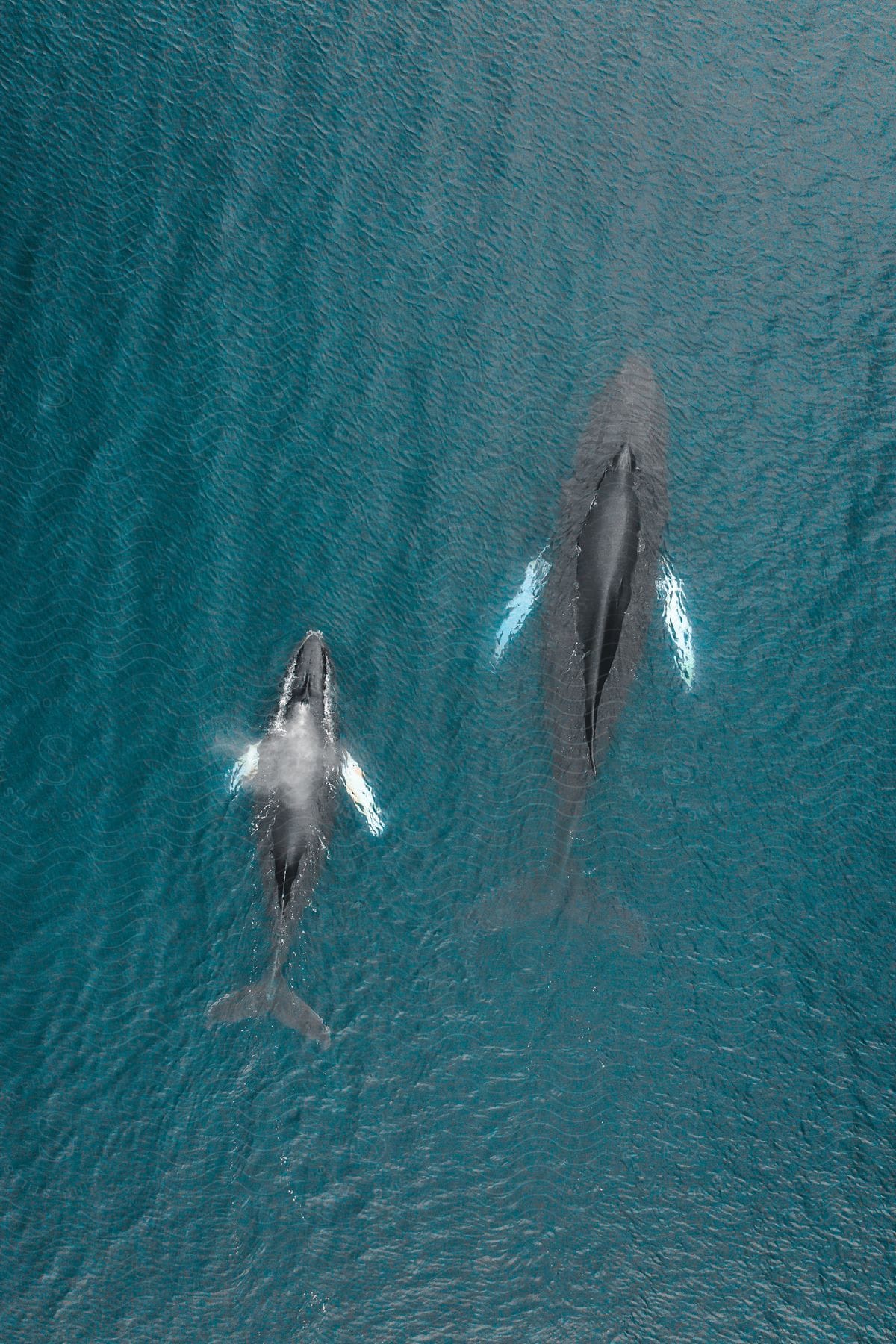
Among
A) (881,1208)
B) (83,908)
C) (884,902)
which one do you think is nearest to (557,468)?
(884,902)

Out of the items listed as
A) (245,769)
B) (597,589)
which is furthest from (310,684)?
(597,589)

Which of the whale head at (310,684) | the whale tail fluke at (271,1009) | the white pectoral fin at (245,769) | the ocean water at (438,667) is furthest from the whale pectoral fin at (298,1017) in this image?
the whale head at (310,684)

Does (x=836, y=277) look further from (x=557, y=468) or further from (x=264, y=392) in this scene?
(x=264, y=392)

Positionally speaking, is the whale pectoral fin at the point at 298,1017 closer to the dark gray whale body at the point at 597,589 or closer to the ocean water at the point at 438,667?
the ocean water at the point at 438,667

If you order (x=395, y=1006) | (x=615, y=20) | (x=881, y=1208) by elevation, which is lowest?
(x=881, y=1208)

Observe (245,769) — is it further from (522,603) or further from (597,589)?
(597,589)

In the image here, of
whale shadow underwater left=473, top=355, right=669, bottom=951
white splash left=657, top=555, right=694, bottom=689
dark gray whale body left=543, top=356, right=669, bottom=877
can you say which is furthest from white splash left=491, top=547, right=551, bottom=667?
white splash left=657, top=555, right=694, bottom=689
